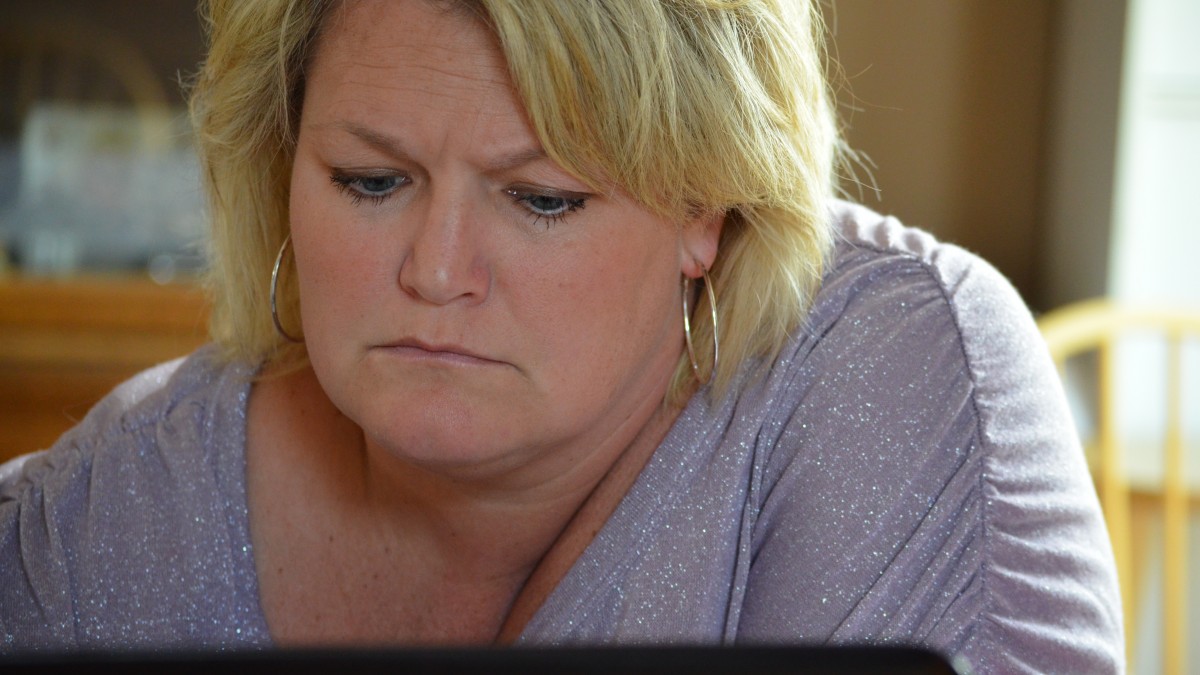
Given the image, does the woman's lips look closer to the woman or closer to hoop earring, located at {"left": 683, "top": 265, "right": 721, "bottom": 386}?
the woman

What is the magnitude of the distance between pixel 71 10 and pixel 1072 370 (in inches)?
103

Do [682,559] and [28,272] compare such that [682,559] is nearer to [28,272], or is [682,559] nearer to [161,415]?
[161,415]

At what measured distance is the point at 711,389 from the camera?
38.9 inches

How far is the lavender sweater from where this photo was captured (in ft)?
2.80

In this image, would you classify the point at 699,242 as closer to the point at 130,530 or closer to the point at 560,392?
the point at 560,392

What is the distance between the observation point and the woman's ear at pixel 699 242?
93 cm

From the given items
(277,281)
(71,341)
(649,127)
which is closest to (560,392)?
(649,127)

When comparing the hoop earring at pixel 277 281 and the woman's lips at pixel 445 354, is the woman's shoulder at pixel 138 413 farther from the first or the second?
the woman's lips at pixel 445 354

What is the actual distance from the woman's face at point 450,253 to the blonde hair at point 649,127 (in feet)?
0.09

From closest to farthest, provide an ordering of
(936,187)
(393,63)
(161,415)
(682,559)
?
(393,63), (682,559), (161,415), (936,187)

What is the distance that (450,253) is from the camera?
0.81 metres

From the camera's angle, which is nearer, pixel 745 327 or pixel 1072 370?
pixel 745 327

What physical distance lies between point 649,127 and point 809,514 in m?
0.30

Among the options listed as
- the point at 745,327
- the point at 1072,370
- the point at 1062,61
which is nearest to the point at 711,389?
the point at 745,327
